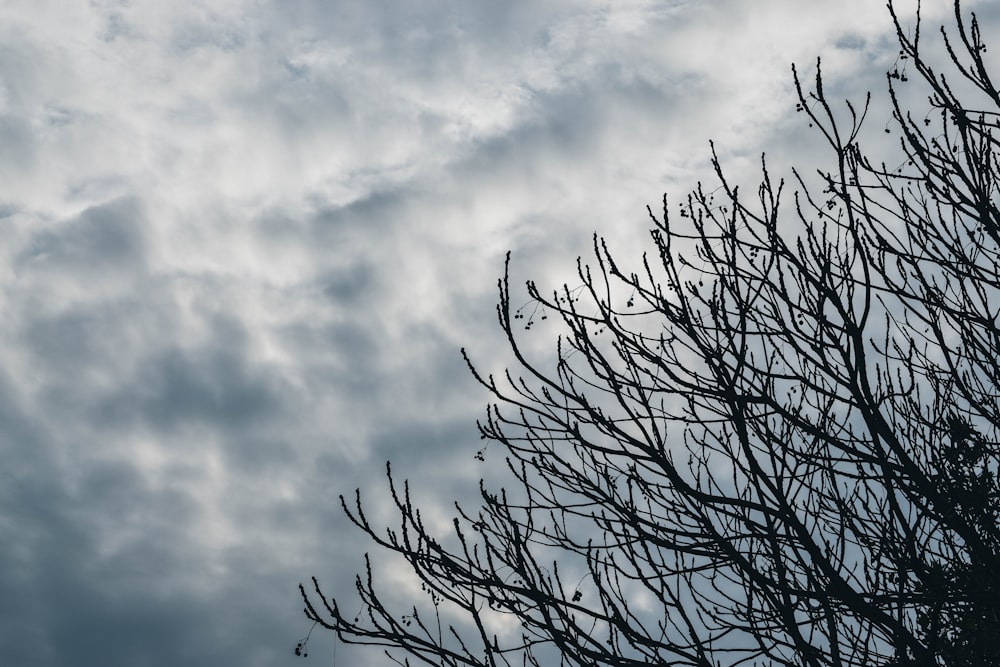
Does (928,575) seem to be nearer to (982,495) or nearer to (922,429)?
(982,495)

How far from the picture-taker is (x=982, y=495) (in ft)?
15.0

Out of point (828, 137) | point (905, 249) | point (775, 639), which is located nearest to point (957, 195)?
point (905, 249)

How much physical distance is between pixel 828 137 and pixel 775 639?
2.67 m

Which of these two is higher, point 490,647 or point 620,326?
point 620,326

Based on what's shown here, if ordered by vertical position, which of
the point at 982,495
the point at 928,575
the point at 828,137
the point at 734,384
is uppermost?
the point at 828,137

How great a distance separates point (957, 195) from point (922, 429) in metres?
1.78

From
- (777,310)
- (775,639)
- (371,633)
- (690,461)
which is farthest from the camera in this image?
(690,461)

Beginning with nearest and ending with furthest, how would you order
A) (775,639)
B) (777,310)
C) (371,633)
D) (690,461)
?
(371,633) < (775,639) < (777,310) < (690,461)

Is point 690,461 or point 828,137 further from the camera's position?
point 690,461

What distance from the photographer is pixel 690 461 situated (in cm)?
582

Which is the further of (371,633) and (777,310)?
(777,310)

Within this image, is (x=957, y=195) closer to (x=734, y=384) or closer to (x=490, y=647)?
(x=734, y=384)

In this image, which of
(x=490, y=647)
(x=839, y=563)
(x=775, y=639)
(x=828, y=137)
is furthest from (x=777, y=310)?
(x=490, y=647)

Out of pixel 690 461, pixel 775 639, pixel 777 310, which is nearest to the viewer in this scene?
pixel 775 639
